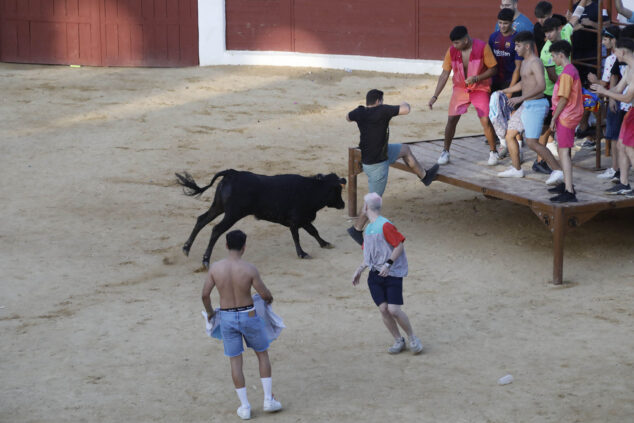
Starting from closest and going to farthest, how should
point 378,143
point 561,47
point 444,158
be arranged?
1. point 561,47
2. point 378,143
3. point 444,158

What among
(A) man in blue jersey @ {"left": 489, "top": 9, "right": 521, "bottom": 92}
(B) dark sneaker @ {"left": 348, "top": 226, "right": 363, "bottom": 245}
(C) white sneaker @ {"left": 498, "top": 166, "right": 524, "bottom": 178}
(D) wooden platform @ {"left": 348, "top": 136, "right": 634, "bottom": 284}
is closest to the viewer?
(B) dark sneaker @ {"left": 348, "top": 226, "right": 363, "bottom": 245}

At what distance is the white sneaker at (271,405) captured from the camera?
21.6ft

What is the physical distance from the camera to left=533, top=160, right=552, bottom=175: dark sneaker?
10.5m

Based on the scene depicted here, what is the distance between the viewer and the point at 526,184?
10141mm

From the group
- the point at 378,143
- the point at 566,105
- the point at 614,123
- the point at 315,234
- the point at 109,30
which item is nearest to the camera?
the point at 566,105

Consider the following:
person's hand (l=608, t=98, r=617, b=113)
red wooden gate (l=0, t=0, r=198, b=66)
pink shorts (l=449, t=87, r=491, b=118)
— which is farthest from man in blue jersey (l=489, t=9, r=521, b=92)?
red wooden gate (l=0, t=0, r=198, b=66)

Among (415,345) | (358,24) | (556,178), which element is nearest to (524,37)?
(556,178)

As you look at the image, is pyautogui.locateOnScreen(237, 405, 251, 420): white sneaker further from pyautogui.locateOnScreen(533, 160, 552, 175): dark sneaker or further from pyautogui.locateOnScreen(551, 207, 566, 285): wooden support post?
pyautogui.locateOnScreen(533, 160, 552, 175): dark sneaker

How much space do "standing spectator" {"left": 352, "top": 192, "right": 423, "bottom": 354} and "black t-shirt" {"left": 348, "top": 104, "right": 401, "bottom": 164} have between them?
269 centimetres

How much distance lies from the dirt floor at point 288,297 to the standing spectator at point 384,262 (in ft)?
1.54

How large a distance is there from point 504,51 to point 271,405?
563 centimetres

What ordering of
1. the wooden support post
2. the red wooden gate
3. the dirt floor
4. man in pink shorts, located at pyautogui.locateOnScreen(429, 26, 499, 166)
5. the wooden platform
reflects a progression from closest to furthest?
the dirt floor
the wooden support post
the wooden platform
man in pink shorts, located at pyautogui.locateOnScreen(429, 26, 499, 166)
the red wooden gate

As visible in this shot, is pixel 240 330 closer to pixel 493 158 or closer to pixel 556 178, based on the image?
pixel 556 178

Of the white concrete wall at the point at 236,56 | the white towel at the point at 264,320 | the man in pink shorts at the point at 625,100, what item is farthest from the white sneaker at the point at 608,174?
the white concrete wall at the point at 236,56
